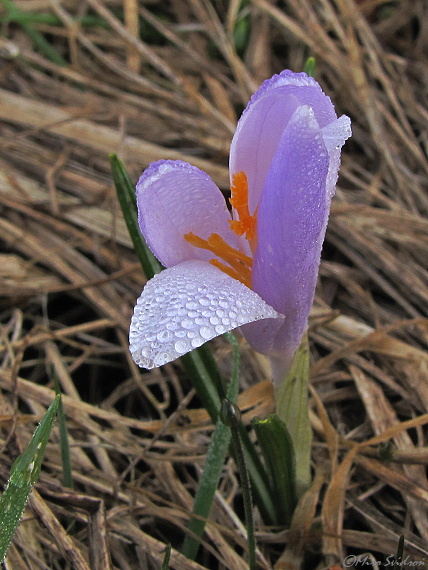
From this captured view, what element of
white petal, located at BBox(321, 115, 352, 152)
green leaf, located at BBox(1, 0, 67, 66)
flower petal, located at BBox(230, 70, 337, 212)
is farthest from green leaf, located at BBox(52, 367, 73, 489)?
green leaf, located at BBox(1, 0, 67, 66)

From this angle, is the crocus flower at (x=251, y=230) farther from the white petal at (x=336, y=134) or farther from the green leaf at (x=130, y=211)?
the green leaf at (x=130, y=211)

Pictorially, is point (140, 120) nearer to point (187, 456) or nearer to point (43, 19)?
point (43, 19)

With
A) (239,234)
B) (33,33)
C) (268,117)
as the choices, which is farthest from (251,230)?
(33,33)

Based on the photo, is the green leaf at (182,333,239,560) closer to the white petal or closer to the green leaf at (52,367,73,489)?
the green leaf at (52,367,73,489)

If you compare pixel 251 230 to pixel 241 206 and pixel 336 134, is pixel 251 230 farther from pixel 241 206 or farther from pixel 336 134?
pixel 336 134

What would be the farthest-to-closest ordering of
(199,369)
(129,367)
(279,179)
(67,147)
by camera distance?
(67,147), (129,367), (199,369), (279,179)

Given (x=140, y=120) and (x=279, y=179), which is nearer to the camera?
(x=279, y=179)

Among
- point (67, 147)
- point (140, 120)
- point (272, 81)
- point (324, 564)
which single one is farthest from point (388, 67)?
point (324, 564)
